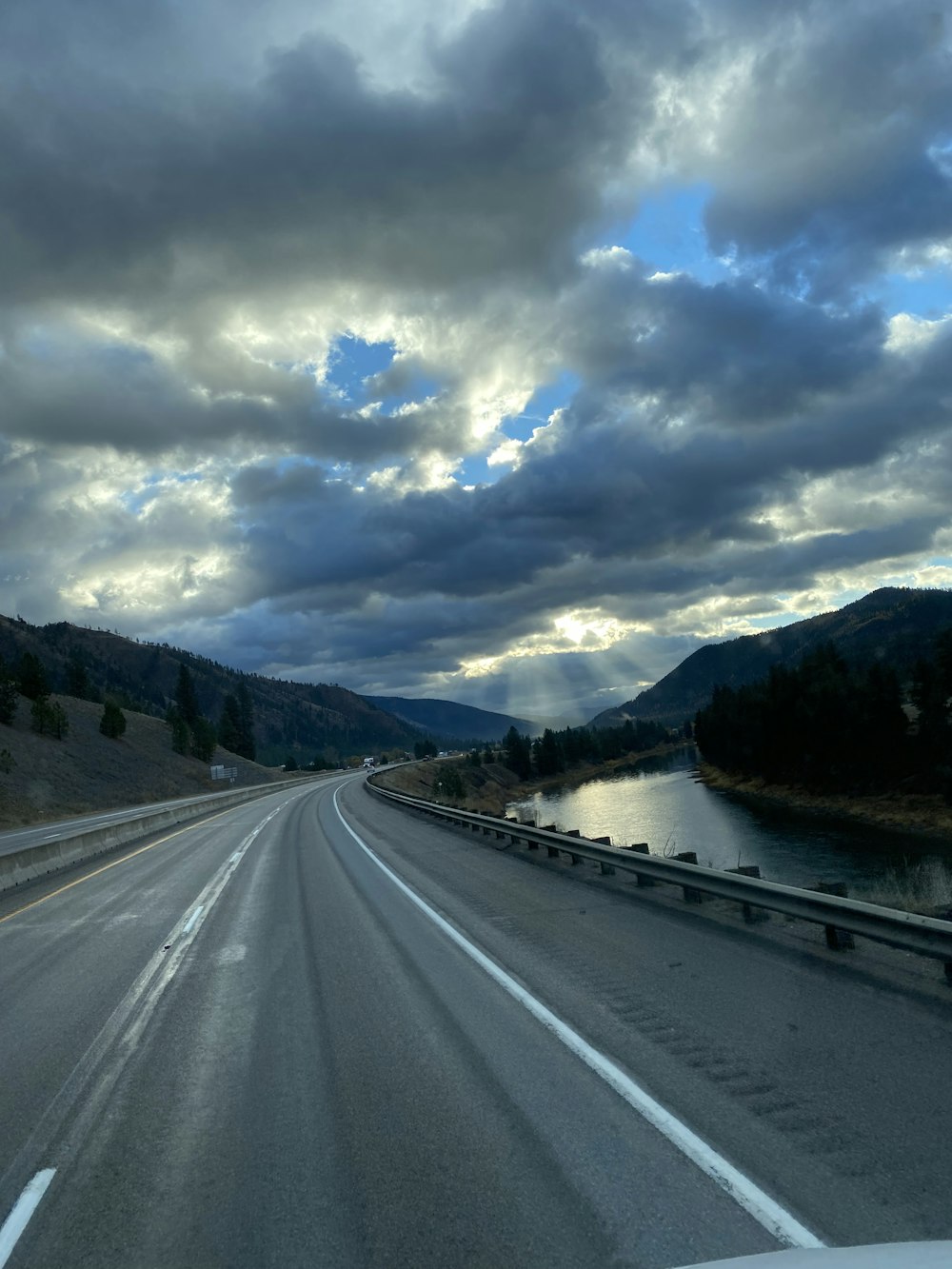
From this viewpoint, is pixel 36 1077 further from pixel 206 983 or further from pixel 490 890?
pixel 490 890

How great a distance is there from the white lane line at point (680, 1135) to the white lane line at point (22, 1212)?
3.02 m

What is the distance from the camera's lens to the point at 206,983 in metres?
8.19

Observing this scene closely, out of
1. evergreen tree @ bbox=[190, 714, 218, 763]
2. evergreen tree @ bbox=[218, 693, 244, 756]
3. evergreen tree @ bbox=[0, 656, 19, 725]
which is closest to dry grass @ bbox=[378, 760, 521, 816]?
evergreen tree @ bbox=[190, 714, 218, 763]

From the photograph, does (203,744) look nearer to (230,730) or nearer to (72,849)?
(230,730)

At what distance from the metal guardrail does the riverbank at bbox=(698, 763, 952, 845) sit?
34915mm

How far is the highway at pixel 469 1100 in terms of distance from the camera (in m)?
3.61

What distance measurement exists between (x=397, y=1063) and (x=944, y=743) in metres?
58.9

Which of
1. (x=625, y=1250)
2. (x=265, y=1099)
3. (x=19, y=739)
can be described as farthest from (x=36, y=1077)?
(x=19, y=739)

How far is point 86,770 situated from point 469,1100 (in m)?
81.8

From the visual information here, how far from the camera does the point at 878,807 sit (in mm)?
53250

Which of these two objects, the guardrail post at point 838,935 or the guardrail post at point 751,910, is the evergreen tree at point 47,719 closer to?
the guardrail post at point 751,910

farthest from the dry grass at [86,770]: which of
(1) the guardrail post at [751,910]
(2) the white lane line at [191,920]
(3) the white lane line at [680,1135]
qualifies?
(3) the white lane line at [680,1135]

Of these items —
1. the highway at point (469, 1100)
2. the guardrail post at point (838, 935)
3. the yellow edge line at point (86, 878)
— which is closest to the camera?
the highway at point (469, 1100)

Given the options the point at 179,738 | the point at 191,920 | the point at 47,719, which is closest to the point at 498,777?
the point at 179,738
